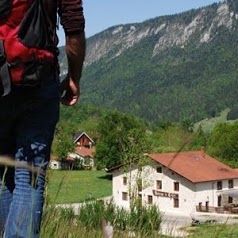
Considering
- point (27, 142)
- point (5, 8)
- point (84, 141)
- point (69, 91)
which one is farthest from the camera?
point (84, 141)

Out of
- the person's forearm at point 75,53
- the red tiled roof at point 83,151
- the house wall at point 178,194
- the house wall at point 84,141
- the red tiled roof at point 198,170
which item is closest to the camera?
the person's forearm at point 75,53

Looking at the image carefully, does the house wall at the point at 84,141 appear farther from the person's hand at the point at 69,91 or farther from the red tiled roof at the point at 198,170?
the person's hand at the point at 69,91

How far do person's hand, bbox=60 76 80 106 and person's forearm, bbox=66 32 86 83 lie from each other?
18mm

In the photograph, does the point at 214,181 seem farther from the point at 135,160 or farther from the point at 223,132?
the point at 135,160

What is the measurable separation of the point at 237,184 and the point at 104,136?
19.3 meters

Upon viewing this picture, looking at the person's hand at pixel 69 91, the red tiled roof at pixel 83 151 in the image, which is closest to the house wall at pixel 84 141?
the red tiled roof at pixel 83 151

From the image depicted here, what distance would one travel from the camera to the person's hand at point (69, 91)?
2.03 m

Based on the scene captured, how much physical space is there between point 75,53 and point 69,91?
0.14 meters

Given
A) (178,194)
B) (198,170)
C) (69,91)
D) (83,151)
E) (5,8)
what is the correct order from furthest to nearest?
(83,151), (198,170), (178,194), (69,91), (5,8)

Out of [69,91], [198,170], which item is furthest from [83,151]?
[69,91]

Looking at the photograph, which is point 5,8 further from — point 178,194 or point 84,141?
point 84,141

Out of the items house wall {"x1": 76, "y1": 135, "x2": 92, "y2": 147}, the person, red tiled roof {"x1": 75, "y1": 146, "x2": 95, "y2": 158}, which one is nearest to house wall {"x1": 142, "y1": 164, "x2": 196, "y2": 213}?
red tiled roof {"x1": 75, "y1": 146, "x2": 95, "y2": 158}

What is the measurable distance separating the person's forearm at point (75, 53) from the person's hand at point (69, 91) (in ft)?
0.06

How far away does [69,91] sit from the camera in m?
2.04
